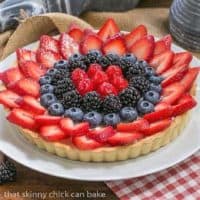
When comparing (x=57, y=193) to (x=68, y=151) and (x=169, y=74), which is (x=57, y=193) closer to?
(x=68, y=151)

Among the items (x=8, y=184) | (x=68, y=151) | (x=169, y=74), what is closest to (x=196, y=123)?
(x=169, y=74)

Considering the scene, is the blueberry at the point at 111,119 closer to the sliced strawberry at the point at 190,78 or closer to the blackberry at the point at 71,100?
the blackberry at the point at 71,100

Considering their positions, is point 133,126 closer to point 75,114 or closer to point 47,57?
point 75,114

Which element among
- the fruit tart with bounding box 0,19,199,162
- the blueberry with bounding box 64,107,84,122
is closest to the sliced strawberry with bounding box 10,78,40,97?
the fruit tart with bounding box 0,19,199,162

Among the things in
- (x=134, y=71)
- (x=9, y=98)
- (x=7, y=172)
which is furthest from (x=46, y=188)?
(x=134, y=71)

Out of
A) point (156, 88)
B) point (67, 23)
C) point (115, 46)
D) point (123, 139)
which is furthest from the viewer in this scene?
point (67, 23)

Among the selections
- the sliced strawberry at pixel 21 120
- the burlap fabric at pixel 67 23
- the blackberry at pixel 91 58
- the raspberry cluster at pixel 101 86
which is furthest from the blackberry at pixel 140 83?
the burlap fabric at pixel 67 23

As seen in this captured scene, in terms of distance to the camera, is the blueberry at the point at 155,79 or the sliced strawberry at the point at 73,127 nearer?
the sliced strawberry at the point at 73,127
